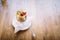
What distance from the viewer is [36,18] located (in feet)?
6.40

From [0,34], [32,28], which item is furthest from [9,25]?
[32,28]

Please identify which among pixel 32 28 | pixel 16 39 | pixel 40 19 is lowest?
pixel 16 39

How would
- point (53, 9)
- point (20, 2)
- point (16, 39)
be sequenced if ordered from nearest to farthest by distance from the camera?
point (16, 39) → point (53, 9) → point (20, 2)

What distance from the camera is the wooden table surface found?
1.71 meters

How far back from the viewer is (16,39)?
1.67 metres

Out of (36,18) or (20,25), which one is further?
(36,18)

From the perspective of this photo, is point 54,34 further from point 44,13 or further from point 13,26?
point 13,26

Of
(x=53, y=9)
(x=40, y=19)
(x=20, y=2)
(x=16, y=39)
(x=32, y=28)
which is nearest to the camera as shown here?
(x=16, y=39)

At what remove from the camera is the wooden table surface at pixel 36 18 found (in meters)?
1.71

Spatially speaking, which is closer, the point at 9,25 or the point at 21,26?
the point at 21,26

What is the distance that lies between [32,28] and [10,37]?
37cm

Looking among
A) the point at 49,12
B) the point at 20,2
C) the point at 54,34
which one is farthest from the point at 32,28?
the point at 20,2

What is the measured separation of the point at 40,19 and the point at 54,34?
37cm

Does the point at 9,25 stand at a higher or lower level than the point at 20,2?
lower
